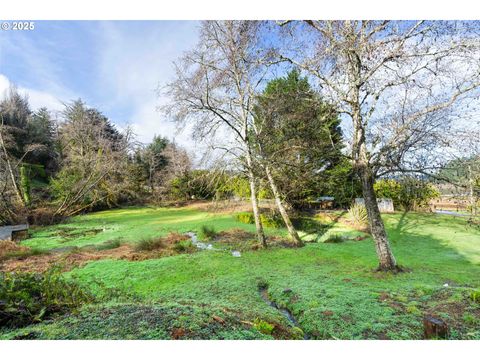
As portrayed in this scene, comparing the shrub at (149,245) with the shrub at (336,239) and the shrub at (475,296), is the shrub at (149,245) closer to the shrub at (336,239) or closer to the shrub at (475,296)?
the shrub at (336,239)

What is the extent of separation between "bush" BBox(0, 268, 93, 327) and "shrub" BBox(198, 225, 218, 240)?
10.3 feet

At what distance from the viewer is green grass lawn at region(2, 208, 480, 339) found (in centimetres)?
179

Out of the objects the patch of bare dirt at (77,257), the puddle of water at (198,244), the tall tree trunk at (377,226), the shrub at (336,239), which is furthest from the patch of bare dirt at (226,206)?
the tall tree trunk at (377,226)

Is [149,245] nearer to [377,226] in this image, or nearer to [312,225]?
[377,226]

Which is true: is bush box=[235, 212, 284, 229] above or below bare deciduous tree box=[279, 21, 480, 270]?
below

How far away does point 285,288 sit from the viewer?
2773mm

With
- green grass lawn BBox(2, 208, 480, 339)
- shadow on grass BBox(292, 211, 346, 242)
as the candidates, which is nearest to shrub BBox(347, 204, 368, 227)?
shadow on grass BBox(292, 211, 346, 242)

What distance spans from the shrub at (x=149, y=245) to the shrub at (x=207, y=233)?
100cm

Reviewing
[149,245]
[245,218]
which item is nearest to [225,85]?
[245,218]

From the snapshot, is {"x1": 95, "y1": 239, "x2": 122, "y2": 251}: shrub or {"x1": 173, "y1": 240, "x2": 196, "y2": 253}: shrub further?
{"x1": 173, "y1": 240, "x2": 196, "y2": 253}: shrub

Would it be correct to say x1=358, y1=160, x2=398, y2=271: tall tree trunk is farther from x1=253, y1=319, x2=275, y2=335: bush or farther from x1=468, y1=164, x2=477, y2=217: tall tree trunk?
x1=253, y1=319, x2=275, y2=335: bush

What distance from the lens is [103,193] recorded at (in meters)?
5.54
